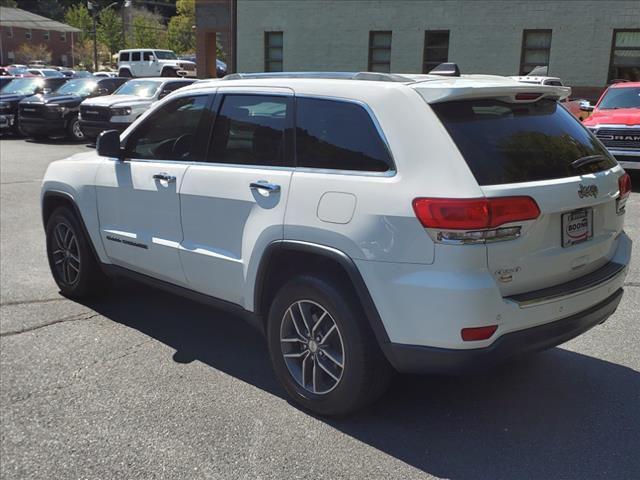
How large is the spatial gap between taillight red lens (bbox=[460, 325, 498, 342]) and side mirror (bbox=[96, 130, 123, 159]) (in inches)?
115

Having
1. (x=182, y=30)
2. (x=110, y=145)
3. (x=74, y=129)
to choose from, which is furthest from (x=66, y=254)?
(x=182, y=30)

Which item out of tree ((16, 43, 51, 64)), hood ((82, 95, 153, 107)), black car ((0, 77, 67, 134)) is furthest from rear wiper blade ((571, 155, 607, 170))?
tree ((16, 43, 51, 64))

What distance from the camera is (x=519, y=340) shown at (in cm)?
305

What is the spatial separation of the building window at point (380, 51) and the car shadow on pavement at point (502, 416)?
76.0ft

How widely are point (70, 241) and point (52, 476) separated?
Answer: 2678 mm

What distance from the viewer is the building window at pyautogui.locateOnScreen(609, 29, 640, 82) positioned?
71.8 ft

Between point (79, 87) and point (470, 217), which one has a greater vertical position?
point (79, 87)

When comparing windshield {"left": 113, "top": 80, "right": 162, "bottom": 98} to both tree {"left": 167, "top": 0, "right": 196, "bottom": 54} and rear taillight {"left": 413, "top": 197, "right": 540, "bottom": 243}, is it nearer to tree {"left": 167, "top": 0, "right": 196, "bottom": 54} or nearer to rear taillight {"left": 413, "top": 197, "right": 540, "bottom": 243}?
rear taillight {"left": 413, "top": 197, "right": 540, "bottom": 243}

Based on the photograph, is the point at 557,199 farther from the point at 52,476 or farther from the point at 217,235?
the point at 52,476

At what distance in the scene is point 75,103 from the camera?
1888cm

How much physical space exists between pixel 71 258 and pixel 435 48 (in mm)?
22097

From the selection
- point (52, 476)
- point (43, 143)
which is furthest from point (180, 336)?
point (43, 143)

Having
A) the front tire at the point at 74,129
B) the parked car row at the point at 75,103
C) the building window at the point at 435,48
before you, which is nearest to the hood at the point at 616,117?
the parked car row at the point at 75,103

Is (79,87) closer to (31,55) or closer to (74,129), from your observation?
(74,129)
